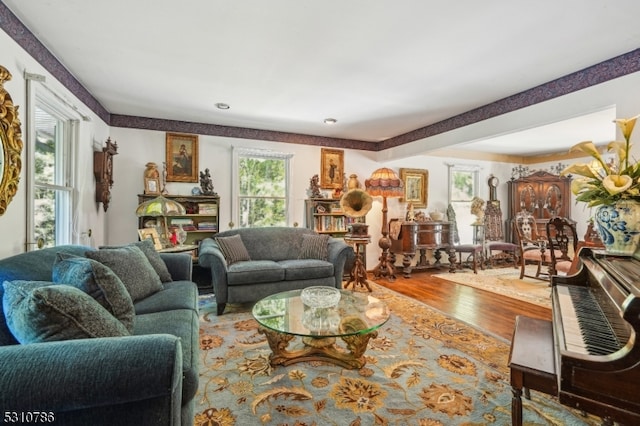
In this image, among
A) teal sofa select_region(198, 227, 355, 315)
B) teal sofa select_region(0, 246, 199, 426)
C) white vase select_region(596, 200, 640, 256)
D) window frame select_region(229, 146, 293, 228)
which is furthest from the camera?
window frame select_region(229, 146, 293, 228)

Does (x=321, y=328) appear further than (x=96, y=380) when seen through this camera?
Yes

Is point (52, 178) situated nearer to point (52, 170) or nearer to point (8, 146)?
point (52, 170)

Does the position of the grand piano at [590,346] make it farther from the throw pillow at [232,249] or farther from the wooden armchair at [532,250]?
the wooden armchair at [532,250]

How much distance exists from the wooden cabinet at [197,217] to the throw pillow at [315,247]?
1.31 m

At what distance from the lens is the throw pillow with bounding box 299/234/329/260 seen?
380 cm

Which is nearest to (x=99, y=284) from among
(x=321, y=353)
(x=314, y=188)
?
(x=321, y=353)

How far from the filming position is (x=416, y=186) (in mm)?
5652

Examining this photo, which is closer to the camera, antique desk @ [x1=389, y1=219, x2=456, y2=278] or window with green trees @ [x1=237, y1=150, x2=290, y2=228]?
window with green trees @ [x1=237, y1=150, x2=290, y2=228]

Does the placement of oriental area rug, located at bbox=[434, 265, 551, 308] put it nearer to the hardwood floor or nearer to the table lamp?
the hardwood floor

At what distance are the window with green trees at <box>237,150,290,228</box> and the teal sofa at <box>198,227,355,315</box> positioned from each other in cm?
57

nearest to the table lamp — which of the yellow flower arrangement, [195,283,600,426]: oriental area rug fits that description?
[195,283,600,426]: oriental area rug

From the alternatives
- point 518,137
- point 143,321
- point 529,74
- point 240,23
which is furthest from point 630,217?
point 518,137

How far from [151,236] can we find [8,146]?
175 centimetres

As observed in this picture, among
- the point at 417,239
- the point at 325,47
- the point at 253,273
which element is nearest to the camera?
the point at 325,47
